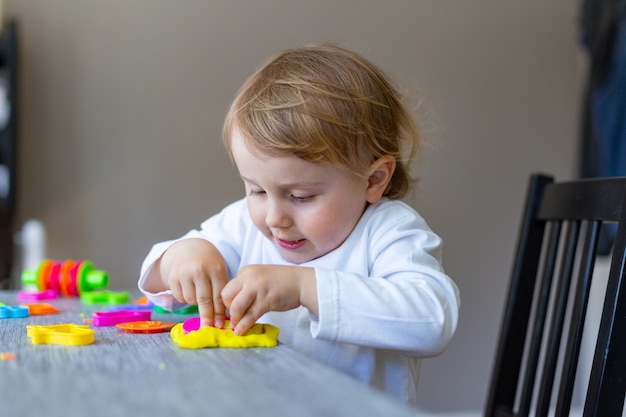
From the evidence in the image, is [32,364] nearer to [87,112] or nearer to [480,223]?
[87,112]

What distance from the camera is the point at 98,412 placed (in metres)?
0.38

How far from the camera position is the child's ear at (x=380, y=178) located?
89cm

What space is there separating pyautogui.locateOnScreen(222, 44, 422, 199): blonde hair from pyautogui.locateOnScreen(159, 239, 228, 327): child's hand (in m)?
0.13

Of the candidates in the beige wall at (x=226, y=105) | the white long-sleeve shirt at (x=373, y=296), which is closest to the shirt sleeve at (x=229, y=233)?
the white long-sleeve shirt at (x=373, y=296)

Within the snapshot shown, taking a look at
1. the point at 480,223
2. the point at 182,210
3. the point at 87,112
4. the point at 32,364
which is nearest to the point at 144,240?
the point at 182,210

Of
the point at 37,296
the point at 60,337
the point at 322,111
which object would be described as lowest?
the point at 37,296

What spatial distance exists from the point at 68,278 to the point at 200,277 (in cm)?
44

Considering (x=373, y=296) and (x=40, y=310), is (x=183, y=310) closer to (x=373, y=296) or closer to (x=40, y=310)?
(x=40, y=310)

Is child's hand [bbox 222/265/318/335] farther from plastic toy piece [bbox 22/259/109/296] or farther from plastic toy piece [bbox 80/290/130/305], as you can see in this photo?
plastic toy piece [bbox 22/259/109/296]

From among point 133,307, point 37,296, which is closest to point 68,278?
point 37,296

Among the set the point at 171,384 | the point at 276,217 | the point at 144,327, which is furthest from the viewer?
the point at 276,217

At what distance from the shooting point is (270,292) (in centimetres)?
67

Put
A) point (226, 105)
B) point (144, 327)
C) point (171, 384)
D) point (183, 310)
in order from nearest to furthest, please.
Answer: point (171, 384) < point (144, 327) < point (183, 310) < point (226, 105)

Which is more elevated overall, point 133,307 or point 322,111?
point 322,111
